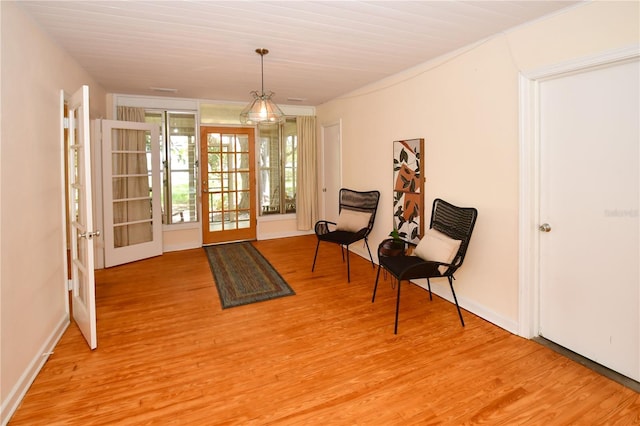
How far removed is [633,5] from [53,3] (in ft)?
11.6

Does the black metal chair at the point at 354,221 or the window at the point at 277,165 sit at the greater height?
the window at the point at 277,165

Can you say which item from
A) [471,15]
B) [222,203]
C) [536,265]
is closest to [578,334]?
[536,265]

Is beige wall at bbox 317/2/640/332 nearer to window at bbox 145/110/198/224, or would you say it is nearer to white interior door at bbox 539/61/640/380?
white interior door at bbox 539/61/640/380

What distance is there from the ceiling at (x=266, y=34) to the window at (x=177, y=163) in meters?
1.25

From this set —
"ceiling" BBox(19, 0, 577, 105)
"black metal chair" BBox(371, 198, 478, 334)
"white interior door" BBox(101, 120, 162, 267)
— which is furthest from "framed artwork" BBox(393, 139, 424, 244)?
"white interior door" BBox(101, 120, 162, 267)

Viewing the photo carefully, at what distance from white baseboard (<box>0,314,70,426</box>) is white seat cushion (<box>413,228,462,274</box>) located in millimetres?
2905

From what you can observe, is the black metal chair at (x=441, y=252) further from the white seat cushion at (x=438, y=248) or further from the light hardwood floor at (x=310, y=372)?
the light hardwood floor at (x=310, y=372)

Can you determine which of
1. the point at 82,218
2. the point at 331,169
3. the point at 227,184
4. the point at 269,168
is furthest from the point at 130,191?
the point at 331,169

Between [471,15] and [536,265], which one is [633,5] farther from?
[536,265]

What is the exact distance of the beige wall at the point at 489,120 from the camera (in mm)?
2221

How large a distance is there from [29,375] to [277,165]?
4.66 metres

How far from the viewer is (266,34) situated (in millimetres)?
2791

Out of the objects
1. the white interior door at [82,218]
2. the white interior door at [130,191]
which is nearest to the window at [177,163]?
the white interior door at [130,191]

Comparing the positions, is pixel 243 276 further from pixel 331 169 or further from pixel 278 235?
pixel 331 169
